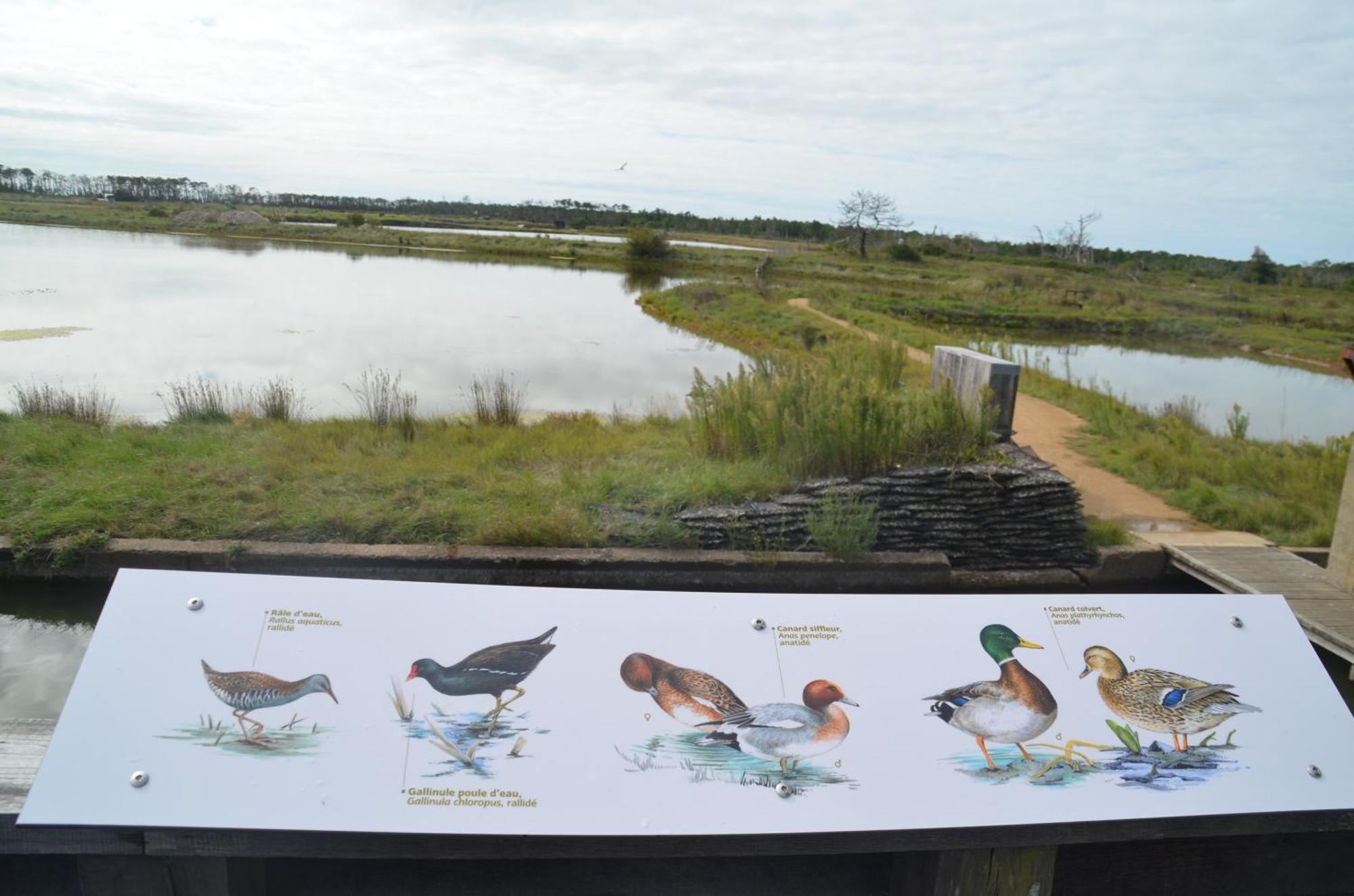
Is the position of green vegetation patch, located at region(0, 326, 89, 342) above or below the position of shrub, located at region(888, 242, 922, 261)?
below

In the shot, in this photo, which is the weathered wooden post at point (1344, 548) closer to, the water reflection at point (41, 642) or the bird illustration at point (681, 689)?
the bird illustration at point (681, 689)

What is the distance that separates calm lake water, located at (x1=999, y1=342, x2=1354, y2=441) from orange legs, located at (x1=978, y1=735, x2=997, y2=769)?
317 inches

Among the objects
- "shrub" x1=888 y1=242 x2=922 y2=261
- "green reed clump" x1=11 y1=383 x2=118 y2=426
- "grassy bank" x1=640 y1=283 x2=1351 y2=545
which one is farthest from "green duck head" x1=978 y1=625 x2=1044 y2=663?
"shrub" x1=888 y1=242 x2=922 y2=261

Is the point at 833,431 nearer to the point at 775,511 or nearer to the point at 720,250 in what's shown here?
the point at 775,511

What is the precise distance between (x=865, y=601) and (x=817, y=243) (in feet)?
205

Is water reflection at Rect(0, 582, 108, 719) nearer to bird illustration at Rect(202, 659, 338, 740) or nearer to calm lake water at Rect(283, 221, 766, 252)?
bird illustration at Rect(202, 659, 338, 740)

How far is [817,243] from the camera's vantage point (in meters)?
62.3

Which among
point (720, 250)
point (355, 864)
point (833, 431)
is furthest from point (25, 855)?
point (720, 250)

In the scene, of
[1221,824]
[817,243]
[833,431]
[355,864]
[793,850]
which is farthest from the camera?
[817,243]

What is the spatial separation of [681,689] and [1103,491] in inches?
222

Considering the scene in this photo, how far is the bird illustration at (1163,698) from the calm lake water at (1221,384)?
771cm

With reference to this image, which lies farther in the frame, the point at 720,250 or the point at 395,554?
the point at 720,250

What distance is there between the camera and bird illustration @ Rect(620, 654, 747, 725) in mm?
1934

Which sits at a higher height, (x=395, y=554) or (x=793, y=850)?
(x=793, y=850)
